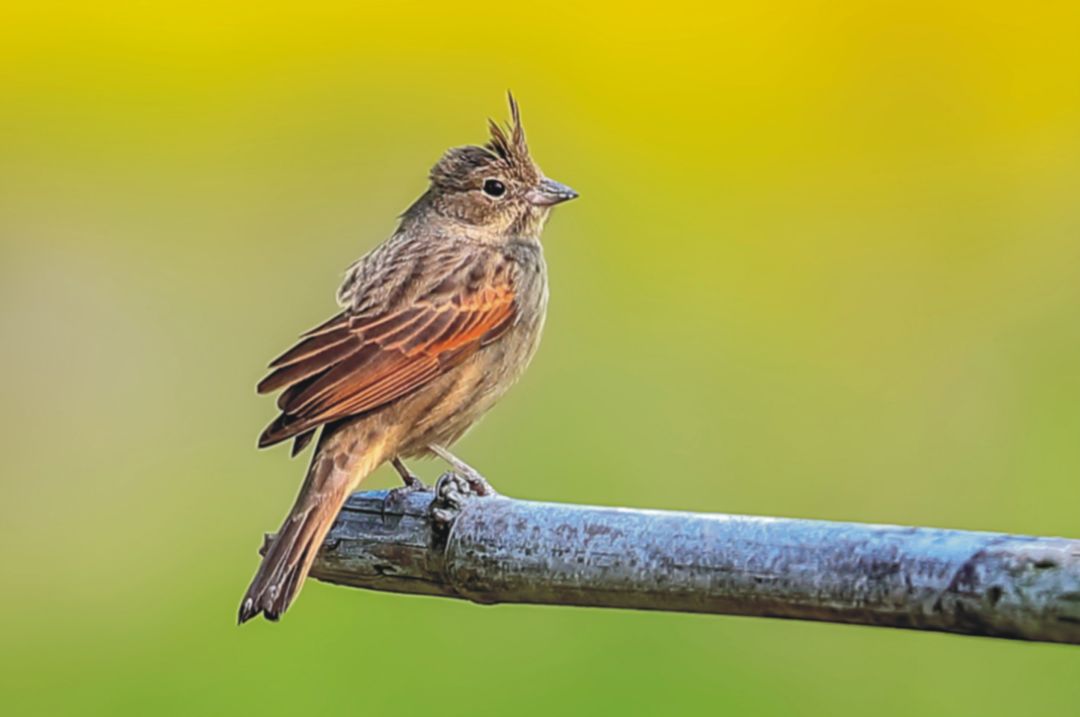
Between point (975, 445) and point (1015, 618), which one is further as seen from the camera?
point (975, 445)

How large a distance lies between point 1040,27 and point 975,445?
3364mm

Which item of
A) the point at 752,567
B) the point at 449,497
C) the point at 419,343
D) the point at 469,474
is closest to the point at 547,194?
the point at 419,343

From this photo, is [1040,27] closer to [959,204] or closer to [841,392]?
[959,204]

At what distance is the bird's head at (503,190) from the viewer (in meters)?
6.02

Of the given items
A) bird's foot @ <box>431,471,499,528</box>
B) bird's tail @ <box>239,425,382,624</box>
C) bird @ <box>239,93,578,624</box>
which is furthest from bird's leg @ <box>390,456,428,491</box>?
bird's foot @ <box>431,471,499,528</box>

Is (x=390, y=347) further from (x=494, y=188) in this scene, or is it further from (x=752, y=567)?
(x=752, y=567)

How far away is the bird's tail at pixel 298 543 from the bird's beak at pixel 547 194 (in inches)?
53.8

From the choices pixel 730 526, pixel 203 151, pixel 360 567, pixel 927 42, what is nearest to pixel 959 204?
pixel 927 42

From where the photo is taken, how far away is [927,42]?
403 inches

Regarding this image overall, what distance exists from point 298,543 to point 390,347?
77cm

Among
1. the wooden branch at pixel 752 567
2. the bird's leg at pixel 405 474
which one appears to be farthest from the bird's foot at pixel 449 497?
the bird's leg at pixel 405 474

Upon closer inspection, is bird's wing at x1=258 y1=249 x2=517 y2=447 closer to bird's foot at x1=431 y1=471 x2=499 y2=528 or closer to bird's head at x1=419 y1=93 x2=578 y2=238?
bird's head at x1=419 y1=93 x2=578 y2=238

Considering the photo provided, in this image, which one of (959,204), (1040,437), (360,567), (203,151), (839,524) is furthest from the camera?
(203,151)

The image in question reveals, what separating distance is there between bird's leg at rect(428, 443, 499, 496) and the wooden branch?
1.03 ft
